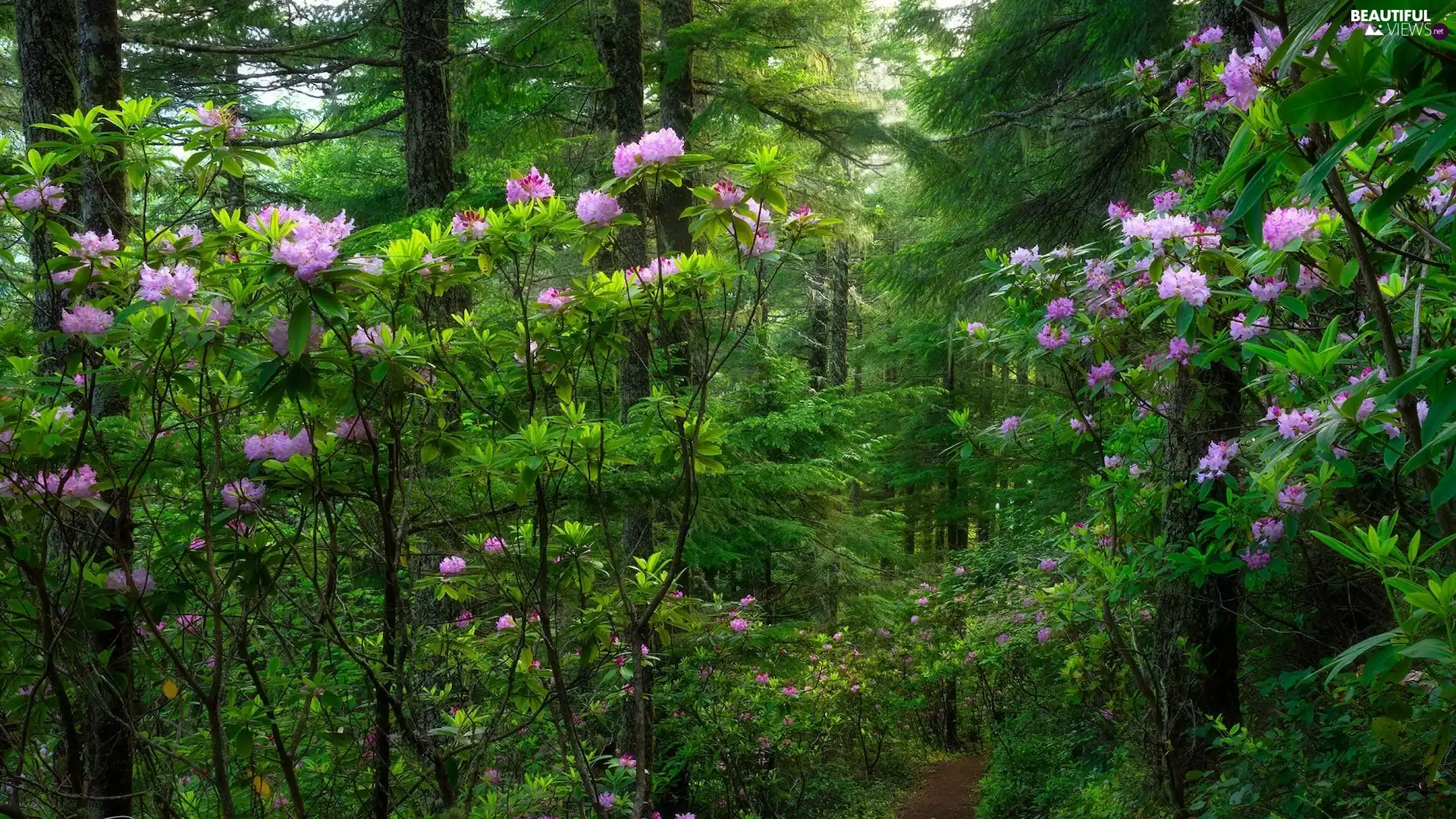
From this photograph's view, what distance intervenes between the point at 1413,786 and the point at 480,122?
1098cm

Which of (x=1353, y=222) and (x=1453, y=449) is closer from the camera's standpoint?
(x=1453, y=449)

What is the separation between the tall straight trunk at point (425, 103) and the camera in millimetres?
5738

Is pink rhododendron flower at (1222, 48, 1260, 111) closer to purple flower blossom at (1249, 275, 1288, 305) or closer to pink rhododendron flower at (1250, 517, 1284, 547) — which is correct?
purple flower blossom at (1249, 275, 1288, 305)

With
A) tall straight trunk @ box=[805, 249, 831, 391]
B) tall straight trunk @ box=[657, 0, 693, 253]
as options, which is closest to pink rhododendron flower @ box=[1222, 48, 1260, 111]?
tall straight trunk @ box=[657, 0, 693, 253]

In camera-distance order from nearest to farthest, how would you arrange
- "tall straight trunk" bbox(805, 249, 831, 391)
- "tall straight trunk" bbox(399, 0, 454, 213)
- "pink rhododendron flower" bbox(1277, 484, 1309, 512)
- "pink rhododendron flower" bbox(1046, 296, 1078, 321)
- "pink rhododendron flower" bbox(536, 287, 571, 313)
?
"pink rhododendron flower" bbox(536, 287, 571, 313)
"pink rhododendron flower" bbox(1277, 484, 1309, 512)
"pink rhododendron flower" bbox(1046, 296, 1078, 321)
"tall straight trunk" bbox(399, 0, 454, 213)
"tall straight trunk" bbox(805, 249, 831, 391)

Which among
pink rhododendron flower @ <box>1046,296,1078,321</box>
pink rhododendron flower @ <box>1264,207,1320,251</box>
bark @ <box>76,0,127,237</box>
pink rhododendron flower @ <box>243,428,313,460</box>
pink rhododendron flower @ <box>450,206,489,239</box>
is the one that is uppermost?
bark @ <box>76,0,127,237</box>

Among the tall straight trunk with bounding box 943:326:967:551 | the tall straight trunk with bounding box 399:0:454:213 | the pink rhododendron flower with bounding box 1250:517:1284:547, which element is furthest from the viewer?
the tall straight trunk with bounding box 943:326:967:551

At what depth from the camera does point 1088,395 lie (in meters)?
4.36

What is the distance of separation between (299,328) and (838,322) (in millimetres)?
14008

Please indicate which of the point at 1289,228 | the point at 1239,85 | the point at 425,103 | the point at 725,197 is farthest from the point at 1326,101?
the point at 425,103

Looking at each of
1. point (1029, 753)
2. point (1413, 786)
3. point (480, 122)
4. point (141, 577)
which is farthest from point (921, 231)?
point (141, 577)

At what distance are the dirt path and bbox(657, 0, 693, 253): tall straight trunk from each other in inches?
228

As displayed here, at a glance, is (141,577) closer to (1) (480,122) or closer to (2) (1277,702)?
(2) (1277,702)

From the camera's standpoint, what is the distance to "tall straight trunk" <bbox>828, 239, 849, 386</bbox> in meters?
14.7
